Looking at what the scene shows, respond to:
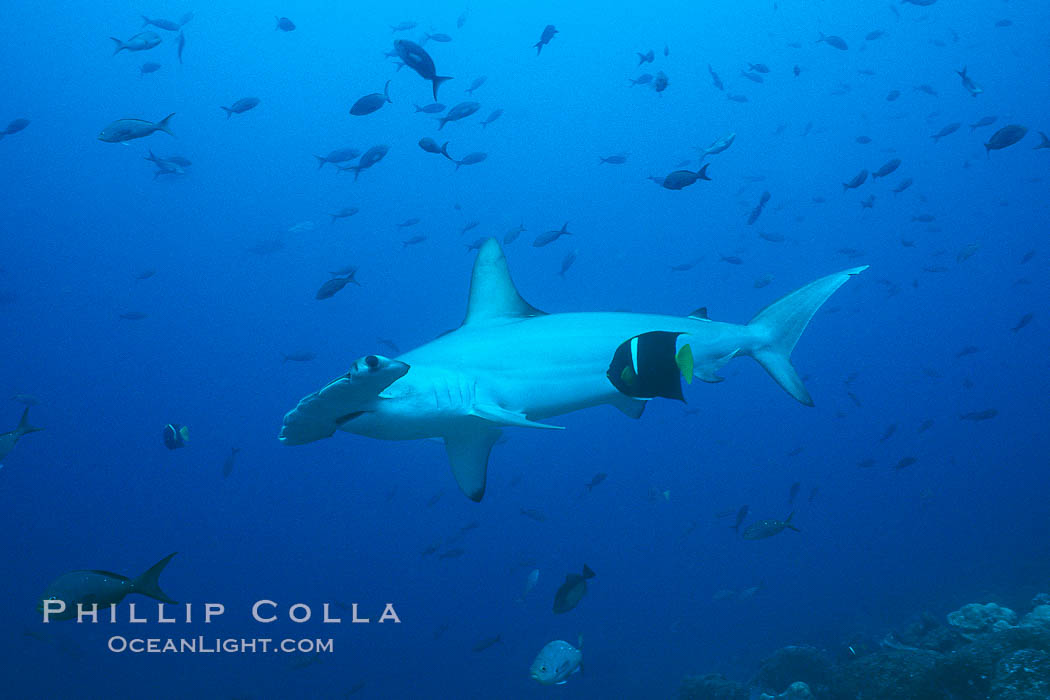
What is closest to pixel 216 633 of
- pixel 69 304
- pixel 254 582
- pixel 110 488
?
pixel 254 582

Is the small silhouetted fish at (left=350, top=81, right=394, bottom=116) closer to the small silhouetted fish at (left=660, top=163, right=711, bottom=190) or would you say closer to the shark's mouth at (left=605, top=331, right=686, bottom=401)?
the small silhouetted fish at (left=660, top=163, right=711, bottom=190)

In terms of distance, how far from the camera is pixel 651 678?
18375 millimetres

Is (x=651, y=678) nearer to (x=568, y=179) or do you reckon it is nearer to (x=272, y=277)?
(x=568, y=179)

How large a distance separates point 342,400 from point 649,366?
1277 mm

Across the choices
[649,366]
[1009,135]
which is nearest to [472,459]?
[649,366]

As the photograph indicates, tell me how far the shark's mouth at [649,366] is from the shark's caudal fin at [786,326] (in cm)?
218

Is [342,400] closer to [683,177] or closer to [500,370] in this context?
[500,370]

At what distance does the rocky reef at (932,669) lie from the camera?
4.91m

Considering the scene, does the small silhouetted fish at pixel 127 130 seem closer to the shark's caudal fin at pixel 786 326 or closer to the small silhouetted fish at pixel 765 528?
the shark's caudal fin at pixel 786 326

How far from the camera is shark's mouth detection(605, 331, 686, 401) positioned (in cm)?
184

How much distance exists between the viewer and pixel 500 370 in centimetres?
323

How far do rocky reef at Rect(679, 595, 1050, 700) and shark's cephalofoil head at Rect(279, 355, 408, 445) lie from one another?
5.44 m

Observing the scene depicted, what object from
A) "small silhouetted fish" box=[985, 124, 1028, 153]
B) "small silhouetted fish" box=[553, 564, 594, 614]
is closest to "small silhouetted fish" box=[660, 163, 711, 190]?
"small silhouetted fish" box=[985, 124, 1028, 153]

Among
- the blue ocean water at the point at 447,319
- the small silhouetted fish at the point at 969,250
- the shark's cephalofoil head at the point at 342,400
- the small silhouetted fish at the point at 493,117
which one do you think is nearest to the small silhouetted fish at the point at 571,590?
the shark's cephalofoil head at the point at 342,400
